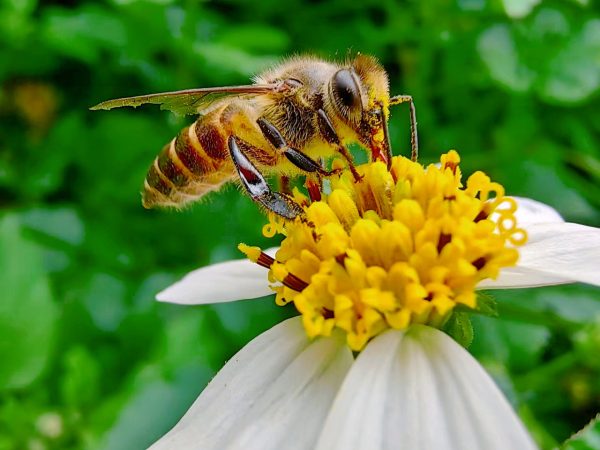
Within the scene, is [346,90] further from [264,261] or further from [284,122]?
[264,261]

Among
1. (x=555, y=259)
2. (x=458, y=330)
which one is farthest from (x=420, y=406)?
(x=555, y=259)

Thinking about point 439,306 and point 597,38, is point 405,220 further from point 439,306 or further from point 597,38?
point 597,38

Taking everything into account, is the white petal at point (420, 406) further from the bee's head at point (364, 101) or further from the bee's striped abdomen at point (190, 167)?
the bee's striped abdomen at point (190, 167)

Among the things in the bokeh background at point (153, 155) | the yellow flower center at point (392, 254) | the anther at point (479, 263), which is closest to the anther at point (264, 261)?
the yellow flower center at point (392, 254)

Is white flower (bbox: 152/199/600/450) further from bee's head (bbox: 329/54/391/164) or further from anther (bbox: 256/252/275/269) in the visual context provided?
bee's head (bbox: 329/54/391/164)

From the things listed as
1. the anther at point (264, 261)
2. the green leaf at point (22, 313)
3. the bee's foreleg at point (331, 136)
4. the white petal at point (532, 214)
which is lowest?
the green leaf at point (22, 313)

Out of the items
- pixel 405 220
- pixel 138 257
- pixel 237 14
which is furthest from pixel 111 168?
pixel 405 220
